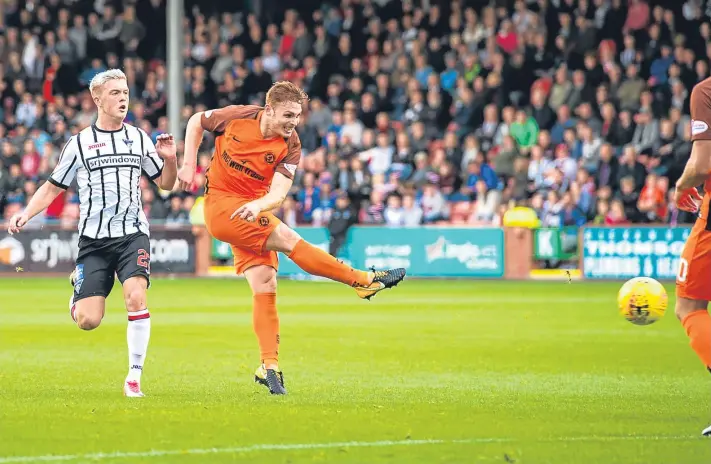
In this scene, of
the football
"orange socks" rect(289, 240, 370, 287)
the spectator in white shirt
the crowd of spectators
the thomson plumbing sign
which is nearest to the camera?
"orange socks" rect(289, 240, 370, 287)

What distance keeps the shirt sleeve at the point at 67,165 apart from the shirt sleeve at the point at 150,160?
45cm

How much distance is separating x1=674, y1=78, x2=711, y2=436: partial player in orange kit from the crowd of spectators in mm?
16222

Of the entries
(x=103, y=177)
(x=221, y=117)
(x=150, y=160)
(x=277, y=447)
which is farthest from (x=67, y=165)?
(x=277, y=447)

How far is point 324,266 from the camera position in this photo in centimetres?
949

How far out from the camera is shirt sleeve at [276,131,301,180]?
947 centimetres

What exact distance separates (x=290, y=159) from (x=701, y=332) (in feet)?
10.8

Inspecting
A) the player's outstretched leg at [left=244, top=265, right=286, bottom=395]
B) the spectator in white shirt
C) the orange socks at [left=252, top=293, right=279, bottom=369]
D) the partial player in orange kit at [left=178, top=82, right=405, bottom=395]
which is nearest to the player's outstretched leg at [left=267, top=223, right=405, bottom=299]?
the partial player in orange kit at [left=178, top=82, right=405, bottom=395]

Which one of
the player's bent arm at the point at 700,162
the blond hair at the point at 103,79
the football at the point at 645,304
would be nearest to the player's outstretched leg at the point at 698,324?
the player's bent arm at the point at 700,162

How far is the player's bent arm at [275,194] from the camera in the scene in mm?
9078

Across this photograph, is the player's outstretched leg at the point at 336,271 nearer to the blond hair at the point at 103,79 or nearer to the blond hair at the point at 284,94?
the blond hair at the point at 284,94

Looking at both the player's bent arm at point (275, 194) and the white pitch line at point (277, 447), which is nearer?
the white pitch line at point (277, 447)

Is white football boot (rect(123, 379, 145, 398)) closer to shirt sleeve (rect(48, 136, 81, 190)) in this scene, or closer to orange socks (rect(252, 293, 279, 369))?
orange socks (rect(252, 293, 279, 369))

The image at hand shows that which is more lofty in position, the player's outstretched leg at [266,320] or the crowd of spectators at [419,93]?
the crowd of spectators at [419,93]

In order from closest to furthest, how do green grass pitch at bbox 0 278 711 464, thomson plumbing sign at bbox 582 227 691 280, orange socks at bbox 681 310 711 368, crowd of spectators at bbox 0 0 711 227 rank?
green grass pitch at bbox 0 278 711 464 → orange socks at bbox 681 310 711 368 → thomson plumbing sign at bbox 582 227 691 280 → crowd of spectators at bbox 0 0 711 227
